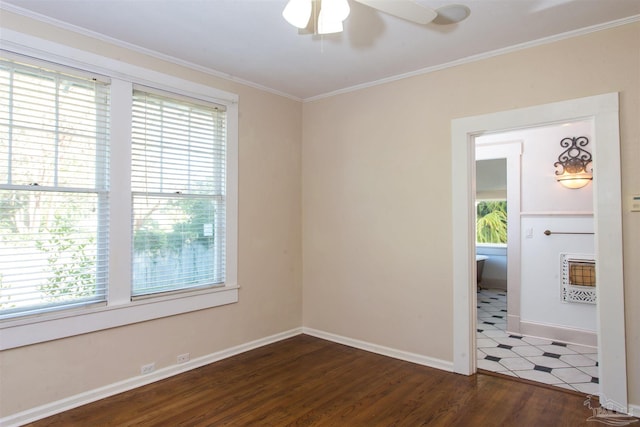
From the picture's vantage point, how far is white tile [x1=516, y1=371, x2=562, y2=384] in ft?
10.3

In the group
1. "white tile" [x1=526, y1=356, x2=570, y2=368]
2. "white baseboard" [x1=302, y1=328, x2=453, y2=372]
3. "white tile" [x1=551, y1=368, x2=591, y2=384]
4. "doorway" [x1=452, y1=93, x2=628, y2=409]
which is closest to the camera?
"doorway" [x1=452, y1=93, x2=628, y2=409]

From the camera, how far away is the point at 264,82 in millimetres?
3859

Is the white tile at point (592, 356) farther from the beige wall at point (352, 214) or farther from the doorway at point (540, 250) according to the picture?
the beige wall at point (352, 214)

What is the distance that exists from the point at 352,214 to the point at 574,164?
2.43m

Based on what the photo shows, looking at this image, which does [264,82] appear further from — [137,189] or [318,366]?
[318,366]

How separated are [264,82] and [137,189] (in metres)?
1.66

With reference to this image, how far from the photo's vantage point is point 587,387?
9.87ft

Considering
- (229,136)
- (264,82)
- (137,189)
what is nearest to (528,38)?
(264,82)

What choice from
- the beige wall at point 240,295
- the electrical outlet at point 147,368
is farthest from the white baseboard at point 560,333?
the electrical outlet at point 147,368

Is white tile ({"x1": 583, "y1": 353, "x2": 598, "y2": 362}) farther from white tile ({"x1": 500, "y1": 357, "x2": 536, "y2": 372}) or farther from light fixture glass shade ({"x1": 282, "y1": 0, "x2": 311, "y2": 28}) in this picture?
light fixture glass shade ({"x1": 282, "y1": 0, "x2": 311, "y2": 28})

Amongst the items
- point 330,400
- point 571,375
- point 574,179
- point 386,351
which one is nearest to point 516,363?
point 571,375

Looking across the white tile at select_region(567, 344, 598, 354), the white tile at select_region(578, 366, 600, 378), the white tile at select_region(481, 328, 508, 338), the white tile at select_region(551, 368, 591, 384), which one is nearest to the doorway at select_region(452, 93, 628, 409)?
the white tile at select_region(551, 368, 591, 384)

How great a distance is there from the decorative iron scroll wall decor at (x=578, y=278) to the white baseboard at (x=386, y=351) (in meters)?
1.81

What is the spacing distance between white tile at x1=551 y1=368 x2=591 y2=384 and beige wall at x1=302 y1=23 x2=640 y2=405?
24.8 inches
